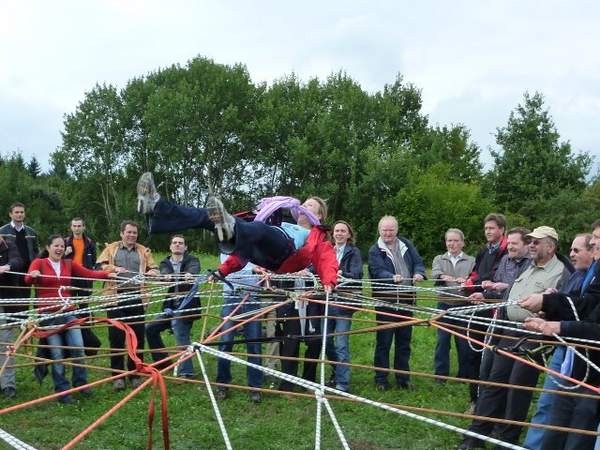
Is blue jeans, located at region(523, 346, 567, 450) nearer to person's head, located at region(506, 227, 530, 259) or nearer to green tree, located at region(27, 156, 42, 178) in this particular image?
person's head, located at region(506, 227, 530, 259)

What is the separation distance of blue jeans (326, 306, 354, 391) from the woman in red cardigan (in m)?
1.79

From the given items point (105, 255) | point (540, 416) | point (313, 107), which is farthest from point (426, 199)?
point (540, 416)

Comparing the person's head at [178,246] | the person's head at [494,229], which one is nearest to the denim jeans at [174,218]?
the person's head at [178,246]

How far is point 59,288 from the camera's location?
16.6ft

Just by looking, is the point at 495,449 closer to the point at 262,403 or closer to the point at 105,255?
the point at 262,403

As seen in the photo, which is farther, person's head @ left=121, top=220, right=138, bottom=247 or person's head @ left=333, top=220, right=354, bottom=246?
person's head @ left=121, top=220, right=138, bottom=247

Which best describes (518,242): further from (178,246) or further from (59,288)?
(59,288)

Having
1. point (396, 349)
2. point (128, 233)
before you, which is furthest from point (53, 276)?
point (396, 349)

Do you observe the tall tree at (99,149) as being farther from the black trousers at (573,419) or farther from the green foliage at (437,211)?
the black trousers at (573,419)

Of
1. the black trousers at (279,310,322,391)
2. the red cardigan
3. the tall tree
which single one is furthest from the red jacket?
the tall tree

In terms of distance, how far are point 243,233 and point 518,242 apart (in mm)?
1842

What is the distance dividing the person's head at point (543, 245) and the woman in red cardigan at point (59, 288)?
3118 mm

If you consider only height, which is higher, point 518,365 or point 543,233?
point 543,233

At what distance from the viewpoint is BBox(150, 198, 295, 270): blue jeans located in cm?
359
